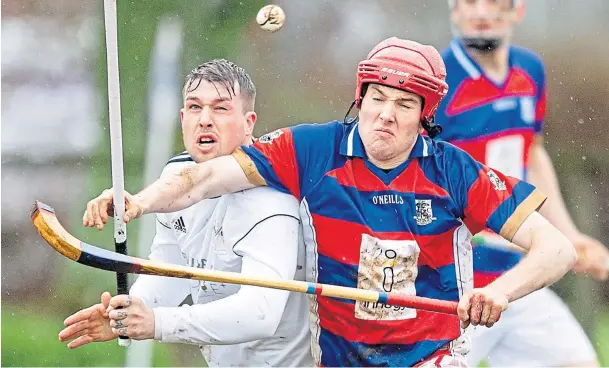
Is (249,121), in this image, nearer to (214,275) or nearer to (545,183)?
(214,275)

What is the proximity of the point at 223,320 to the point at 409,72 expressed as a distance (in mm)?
995

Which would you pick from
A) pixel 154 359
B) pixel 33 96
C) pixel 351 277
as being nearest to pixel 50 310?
pixel 154 359

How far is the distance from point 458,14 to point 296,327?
2.17 m

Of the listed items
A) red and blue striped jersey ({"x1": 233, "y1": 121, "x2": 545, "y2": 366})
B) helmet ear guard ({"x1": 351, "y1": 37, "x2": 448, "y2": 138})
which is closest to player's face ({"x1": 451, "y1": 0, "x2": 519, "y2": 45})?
helmet ear guard ({"x1": 351, "y1": 37, "x2": 448, "y2": 138})

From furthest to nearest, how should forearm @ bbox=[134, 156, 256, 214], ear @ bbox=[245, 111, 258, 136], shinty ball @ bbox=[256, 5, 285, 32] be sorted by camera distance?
shinty ball @ bbox=[256, 5, 285, 32] → ear @ bbox=[245, 111, 258, 136] → forearm @ bbox=[134, 156, 256, 214]

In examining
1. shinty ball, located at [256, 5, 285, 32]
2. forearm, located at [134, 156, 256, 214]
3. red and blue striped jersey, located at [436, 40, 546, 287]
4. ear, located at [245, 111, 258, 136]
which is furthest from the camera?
red and blue striped jersey, located at [436, 40, 546, 287]

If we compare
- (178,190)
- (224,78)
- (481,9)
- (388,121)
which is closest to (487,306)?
(388,121)

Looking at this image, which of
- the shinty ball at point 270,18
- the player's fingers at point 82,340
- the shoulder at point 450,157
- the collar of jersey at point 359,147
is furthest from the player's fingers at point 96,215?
the shinty ball at point 270,18

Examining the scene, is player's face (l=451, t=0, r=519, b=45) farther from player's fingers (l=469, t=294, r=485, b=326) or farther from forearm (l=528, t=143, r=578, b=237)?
player's fingers (l=469, t=294, r=485, b=326)

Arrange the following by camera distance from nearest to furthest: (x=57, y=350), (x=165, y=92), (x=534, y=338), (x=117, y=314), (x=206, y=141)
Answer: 1. (x=117, y=314)
2. (x=206, y=141)
3. (x=534, y=338)
4. (x=57, y=350)
5. (x=165, y=92)

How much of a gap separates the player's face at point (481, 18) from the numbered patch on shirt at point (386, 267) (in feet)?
6.25

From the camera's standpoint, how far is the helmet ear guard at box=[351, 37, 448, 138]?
12.8 feet

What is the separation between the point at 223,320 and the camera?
3891mm

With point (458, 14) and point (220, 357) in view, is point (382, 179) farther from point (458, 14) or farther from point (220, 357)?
point (458, 14)
